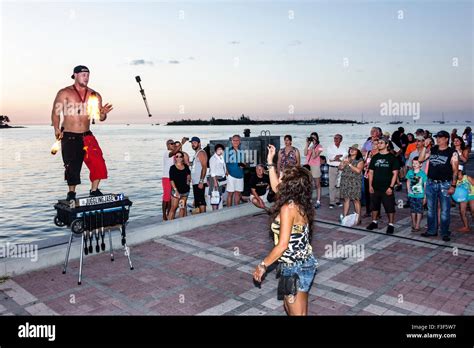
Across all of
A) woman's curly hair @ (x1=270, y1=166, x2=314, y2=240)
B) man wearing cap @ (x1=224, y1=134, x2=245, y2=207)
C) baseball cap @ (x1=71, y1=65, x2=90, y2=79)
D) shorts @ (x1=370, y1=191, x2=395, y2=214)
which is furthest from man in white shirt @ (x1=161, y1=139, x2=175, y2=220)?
woman's curly hair @ (x1=270, y1=166, x2=314, y2=240)

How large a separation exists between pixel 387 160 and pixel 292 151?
2.70 metres

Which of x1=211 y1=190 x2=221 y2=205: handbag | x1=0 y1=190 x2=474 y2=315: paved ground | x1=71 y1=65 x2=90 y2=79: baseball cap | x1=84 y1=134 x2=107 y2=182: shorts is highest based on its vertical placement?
x1=71 y1=65 x2=90 y2=79: baseball cap

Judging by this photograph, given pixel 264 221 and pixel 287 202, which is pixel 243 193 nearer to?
pixel 264 221

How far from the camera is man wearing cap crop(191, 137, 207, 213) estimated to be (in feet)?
31.1

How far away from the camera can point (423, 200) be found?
325 inches

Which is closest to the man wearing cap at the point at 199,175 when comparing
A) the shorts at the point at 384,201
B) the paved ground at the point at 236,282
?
the paved ground at the point at 236,282

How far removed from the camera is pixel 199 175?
31.9 ft

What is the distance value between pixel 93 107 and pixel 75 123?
38cm

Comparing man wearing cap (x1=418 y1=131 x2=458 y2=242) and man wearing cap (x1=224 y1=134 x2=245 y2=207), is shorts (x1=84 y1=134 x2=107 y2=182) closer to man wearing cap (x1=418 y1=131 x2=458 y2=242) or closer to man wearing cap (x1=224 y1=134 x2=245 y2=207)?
man wearing cap (x1=224 y1=134 x2=245 y2=207)

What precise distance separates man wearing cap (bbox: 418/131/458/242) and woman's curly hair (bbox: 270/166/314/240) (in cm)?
473

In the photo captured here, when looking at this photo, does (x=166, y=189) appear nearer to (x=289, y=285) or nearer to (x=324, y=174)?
(x=324, y=174)

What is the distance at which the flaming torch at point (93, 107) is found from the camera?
19.2 ft

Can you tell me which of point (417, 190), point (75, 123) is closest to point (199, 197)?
point (75, 123)

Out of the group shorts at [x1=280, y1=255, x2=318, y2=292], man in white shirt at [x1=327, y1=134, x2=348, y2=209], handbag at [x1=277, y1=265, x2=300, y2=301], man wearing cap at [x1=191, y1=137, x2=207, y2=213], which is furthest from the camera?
man in white shirt at [x1=327, y1=134, x2=348, y2=209]
